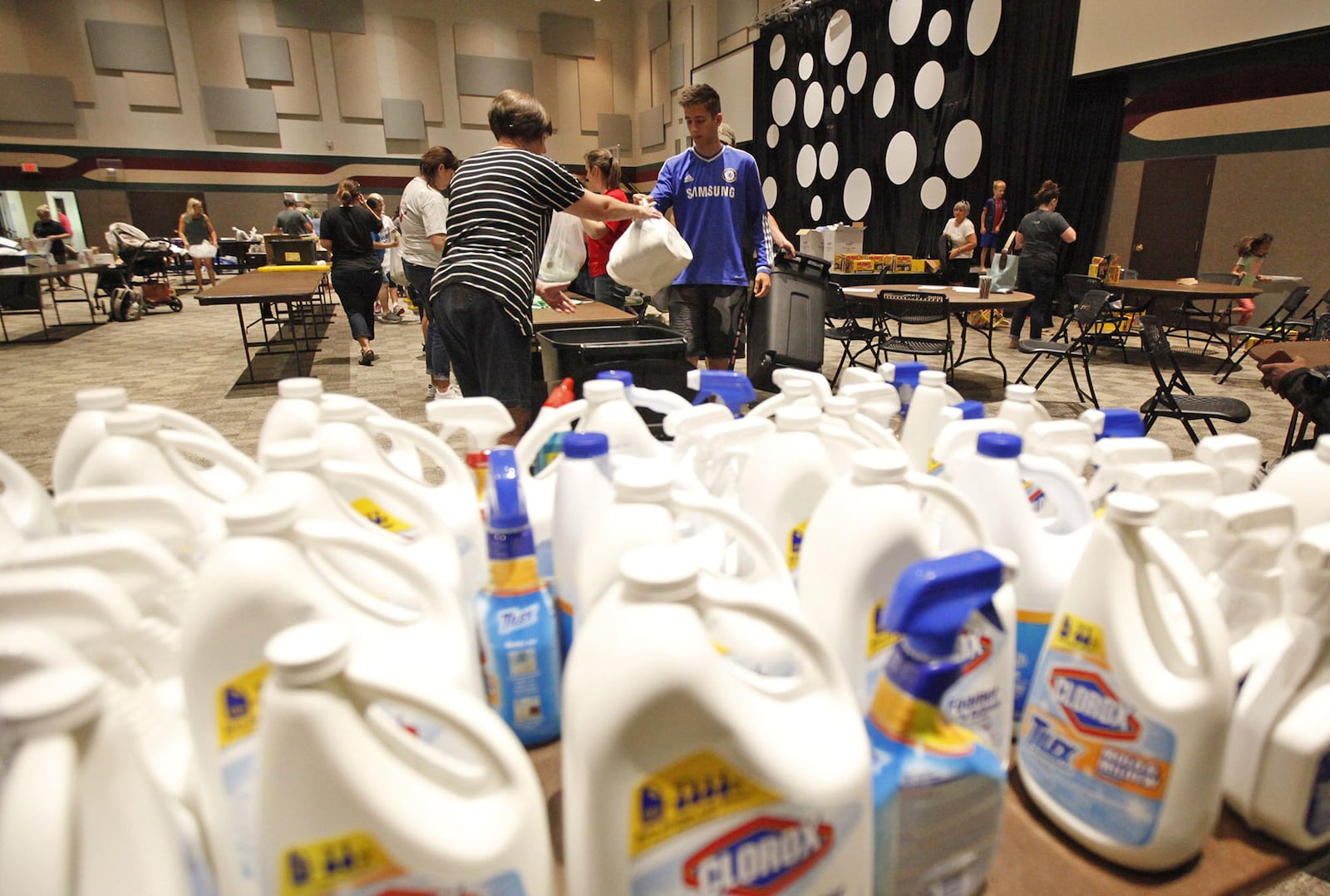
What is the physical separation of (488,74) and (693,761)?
1516 cm

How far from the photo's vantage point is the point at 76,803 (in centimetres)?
36

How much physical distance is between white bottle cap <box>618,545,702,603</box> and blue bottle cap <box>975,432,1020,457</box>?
47 cm

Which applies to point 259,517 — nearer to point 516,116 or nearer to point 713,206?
point 516,116

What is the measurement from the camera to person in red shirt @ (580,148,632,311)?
3.51 m

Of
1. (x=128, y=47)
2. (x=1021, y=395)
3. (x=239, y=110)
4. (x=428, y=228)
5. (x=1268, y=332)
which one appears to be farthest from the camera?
(x=239, y=110)

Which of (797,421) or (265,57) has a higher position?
(265,57)

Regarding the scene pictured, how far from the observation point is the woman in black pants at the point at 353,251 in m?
4.79

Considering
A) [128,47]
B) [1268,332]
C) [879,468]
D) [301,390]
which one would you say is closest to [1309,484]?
[879,468]

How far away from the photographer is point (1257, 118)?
584 cm

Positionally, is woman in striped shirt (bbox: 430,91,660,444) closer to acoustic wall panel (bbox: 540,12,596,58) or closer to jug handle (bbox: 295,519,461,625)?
jug handle (bbox: 295,519,461,625)

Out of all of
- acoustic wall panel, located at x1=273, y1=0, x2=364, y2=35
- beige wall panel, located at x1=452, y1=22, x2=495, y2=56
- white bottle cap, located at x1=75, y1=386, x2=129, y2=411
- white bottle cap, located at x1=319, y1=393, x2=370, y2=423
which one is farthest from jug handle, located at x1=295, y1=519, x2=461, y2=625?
beige wall panel, located at x1=452, y1=22, x2=495, y2=56

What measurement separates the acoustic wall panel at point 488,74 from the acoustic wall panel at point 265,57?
3.02 m

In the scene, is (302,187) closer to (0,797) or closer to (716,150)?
(716,150)

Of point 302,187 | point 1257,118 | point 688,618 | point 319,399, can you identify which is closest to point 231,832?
point 688,618
